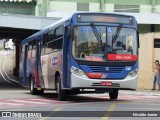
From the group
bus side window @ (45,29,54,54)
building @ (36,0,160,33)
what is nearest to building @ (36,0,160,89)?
building @ (36,0,160,33)

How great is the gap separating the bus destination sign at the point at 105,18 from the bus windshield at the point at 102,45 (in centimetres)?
31

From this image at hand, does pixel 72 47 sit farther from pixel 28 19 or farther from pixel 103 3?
pixel 103 3

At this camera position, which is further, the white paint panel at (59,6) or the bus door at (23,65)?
the white paint panel at (59,6)

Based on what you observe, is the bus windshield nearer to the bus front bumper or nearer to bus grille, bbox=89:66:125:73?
bus grille, bbox=89:66:125:73

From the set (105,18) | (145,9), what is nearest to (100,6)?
(145,9)

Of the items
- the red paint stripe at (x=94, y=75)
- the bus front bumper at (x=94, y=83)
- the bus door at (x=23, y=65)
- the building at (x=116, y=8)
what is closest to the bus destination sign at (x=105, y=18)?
the red paint stripe at (x=94, y=75)

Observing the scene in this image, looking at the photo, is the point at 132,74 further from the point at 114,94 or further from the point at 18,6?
the point at 18,6

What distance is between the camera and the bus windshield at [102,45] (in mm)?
19406

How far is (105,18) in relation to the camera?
20.0 m

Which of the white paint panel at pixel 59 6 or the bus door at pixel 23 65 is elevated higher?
the white paint panel at pixel 59 6

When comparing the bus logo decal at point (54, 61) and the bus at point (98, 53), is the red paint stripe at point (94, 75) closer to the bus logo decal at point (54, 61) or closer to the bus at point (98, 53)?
the bus at point (98, 53)

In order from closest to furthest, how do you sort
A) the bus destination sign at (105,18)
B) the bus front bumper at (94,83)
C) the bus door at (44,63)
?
1. the bus front bumper at (94,83)
2. the bus destination sign at (105,18)
3. the bus door at (44,63)

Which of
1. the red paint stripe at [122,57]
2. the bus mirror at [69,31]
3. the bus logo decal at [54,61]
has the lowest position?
the bus logo decal at [54,61]

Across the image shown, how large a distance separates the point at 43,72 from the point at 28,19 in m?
12.4
